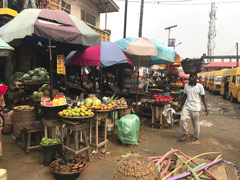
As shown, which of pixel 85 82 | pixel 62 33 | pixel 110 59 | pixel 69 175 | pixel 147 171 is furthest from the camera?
pixel 85 82

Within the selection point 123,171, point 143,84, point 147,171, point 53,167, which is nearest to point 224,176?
point 147,171

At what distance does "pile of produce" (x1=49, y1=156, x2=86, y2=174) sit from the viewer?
131 inches

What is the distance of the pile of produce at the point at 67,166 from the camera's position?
334cm

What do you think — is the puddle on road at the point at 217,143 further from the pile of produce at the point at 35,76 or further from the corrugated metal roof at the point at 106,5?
the corrugated metal roof at the point at 106,5

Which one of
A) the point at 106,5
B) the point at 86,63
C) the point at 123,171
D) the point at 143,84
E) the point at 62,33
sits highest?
the point at 106,5

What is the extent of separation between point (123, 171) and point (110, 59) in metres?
4.01

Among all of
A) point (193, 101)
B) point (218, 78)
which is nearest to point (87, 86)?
point (193, 101)

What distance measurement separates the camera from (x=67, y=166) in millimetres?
3477

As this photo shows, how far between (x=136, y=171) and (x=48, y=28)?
3.43m

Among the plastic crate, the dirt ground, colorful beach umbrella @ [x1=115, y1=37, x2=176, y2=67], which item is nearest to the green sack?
the dirt ground

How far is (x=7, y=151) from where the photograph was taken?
4543 millimetres

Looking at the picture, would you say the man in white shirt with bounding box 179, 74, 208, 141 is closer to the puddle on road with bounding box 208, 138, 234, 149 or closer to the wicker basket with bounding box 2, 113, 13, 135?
the puddle on road with bounding box 208, 138, 234, 149

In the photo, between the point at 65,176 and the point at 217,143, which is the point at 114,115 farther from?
the point at 217,143

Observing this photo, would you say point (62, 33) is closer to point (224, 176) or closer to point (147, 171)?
point (147, 171)
